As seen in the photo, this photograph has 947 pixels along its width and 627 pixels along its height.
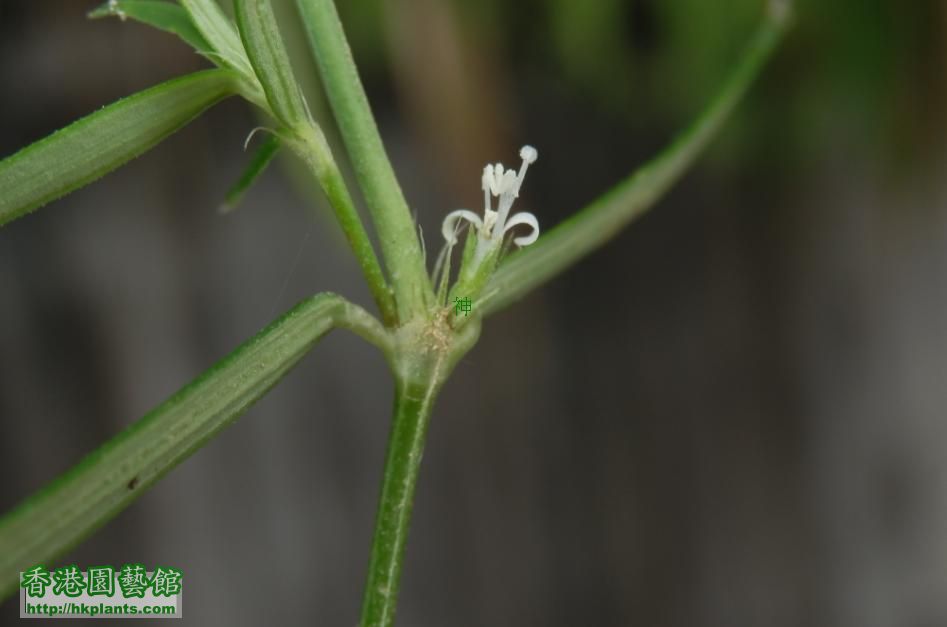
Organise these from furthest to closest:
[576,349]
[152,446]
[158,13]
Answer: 1. [576,349]
2. [158,13]
3. [152,446]

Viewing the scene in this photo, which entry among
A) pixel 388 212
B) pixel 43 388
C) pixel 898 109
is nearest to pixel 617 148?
pixel 898 109

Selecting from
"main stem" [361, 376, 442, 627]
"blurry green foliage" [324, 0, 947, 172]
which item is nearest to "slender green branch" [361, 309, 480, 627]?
"main stem" [361, 376, 442, 627]

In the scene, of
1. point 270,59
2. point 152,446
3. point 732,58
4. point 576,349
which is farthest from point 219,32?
point 576,349

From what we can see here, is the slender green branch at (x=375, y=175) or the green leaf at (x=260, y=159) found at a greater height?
the green leaf at (x=260, y=159)

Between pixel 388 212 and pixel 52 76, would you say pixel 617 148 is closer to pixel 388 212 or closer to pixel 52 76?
pixel 52 76
